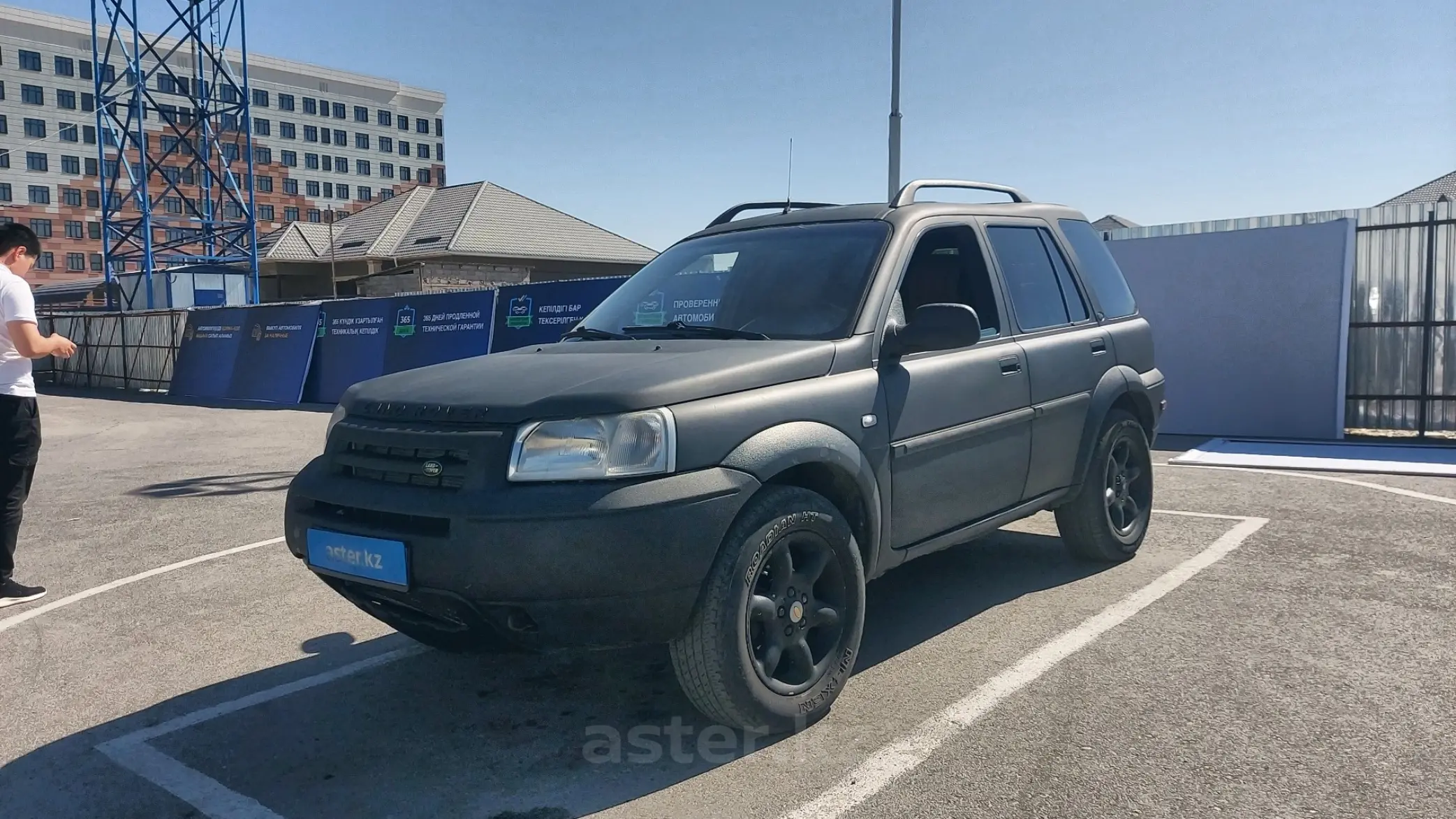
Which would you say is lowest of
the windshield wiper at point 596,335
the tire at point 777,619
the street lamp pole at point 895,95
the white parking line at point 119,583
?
the white parking line at point 119,583

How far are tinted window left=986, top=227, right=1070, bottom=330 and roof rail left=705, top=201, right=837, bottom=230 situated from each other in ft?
3.00

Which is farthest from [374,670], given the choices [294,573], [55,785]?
[294,573]

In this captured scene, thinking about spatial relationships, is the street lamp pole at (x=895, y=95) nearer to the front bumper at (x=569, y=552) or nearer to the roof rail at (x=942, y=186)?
the roof rail at (x=942, y=186)

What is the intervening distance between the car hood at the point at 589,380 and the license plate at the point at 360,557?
42 cm

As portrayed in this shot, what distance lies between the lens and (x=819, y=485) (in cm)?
365

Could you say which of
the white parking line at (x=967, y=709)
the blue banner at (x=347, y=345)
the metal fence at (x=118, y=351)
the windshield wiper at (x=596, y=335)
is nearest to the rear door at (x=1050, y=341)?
the white parking line at (x=967, y=709)

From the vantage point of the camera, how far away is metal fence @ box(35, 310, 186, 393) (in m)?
22.9

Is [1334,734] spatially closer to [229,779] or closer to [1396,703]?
[1396,703]

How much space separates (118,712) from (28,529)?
443cm

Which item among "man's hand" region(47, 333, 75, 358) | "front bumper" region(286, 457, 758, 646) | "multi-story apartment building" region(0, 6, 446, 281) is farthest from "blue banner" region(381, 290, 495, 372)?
"multi-story apartment building" region(0, 6, 446, 281)

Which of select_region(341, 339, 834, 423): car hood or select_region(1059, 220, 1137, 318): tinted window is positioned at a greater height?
select_region(1059, 220, 1137, 318): tinted window

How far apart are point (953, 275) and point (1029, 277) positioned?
0.58 meters

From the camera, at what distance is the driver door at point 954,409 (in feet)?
12.8

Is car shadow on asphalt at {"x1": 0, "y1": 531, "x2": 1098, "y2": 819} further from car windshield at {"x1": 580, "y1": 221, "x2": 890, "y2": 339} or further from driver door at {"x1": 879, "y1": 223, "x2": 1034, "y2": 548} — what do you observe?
car windshield at {"x1": 580, "y1": 221, "x2": 890, "y2": 339}
